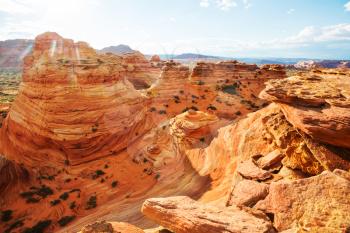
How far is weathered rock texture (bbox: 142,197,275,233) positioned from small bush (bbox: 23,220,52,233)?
8421 mm

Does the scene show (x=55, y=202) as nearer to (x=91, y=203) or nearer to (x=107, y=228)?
(x=91, y=203)

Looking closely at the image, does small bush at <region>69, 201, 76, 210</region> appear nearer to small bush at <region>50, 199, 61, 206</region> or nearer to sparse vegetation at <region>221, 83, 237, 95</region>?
small bush at <region>50, 199, 61, 206</region>

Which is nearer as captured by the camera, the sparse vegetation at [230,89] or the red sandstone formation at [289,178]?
the red sandstone formation at [289,178]

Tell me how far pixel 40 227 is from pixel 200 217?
10.8m

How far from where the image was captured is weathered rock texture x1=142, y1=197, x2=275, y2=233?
6906 mm

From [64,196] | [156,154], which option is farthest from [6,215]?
[156,154]

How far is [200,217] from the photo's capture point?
756 cm

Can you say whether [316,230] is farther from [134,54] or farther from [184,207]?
[134,54]

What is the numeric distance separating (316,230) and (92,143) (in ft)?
61.2

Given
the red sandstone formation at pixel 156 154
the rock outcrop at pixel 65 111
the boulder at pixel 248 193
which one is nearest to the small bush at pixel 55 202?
the red sandstone formation at pixel 156 154

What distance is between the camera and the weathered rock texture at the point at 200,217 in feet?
22.7

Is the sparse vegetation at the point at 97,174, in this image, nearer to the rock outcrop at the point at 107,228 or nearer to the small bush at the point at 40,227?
the small bush at the point at 40,227

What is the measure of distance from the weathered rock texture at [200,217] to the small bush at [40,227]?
8.42 m

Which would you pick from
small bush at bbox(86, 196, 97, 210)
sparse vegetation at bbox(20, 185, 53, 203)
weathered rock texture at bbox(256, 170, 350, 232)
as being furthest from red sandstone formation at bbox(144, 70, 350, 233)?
sparse vegetation at bbox(20, 185, 53, 203)
